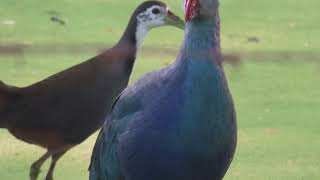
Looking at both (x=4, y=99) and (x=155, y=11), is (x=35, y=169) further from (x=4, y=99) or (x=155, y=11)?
(x=155, y=11)

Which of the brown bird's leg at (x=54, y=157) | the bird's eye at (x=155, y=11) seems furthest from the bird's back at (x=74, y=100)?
the bird's eye at (x=155, y=11)

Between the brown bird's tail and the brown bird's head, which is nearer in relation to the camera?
the brown bird's tail

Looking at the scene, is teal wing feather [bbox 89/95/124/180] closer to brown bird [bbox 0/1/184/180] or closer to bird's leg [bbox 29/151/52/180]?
brown bird [bbox 0/1/184/180]

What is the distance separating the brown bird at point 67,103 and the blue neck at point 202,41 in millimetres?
1509

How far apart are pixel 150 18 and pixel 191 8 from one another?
A: 2.28 m

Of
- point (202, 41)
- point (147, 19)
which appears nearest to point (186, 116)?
point (202, 41)

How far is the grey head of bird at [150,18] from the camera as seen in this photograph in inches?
187

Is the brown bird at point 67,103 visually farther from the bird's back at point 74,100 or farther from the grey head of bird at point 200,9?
the grey head of bird at point 200,9

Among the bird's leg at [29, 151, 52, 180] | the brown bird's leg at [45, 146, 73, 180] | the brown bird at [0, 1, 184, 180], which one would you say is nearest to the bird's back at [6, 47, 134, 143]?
the brown bird at [0, 1, 184, 180]

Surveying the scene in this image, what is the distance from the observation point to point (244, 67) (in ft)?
10.3

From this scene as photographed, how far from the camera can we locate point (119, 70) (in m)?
4.38

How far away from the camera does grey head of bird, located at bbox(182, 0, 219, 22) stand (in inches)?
104

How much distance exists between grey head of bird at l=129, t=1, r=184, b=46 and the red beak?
1.97m

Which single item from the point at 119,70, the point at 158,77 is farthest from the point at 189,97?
the point at 119,70
